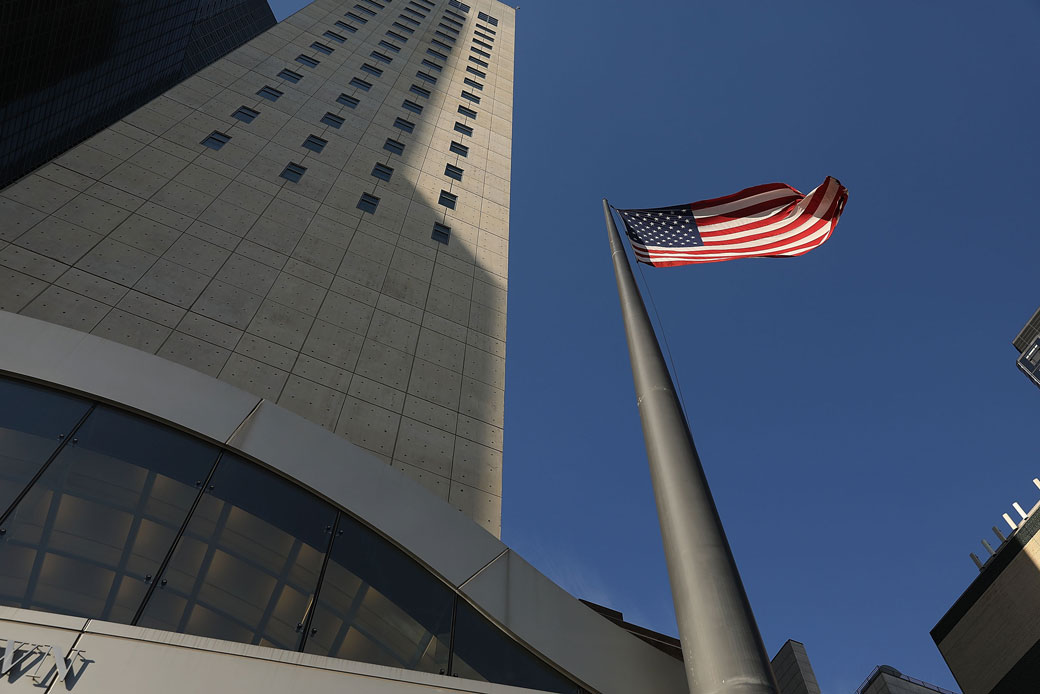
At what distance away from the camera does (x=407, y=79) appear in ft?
116

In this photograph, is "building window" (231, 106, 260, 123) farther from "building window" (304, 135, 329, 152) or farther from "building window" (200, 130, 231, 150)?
"building window" (304, 135, 329, 152)

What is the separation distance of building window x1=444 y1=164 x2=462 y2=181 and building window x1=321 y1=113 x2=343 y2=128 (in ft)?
15.9

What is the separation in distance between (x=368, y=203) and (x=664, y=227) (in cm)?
1523

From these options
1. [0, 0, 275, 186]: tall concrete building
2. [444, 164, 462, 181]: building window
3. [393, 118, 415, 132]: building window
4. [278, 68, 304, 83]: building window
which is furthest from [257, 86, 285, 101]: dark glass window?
[0, 0, 275, 186]: tall concrete building

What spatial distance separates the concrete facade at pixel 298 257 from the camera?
49.3 ft

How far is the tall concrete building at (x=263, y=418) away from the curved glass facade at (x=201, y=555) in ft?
0.11

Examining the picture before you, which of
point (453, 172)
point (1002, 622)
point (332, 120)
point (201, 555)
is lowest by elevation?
point (1002, 622)

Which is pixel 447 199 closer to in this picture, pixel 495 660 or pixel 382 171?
pixel 382 171

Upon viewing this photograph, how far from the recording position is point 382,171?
86.1ft

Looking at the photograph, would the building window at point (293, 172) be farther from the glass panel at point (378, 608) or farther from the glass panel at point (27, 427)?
the glass panel at point (378, 608)

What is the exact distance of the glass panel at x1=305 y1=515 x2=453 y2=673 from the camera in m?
8.77

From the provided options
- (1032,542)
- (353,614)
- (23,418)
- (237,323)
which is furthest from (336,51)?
(1032,542)

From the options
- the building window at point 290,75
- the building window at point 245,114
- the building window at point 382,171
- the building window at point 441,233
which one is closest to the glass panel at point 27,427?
the building window at point 441,233

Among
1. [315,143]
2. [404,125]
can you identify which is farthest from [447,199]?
[404,125]
